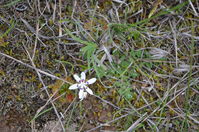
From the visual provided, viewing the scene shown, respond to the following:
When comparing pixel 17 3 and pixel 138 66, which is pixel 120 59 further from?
pixel 17 3

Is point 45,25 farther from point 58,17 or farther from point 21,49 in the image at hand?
point 21,49

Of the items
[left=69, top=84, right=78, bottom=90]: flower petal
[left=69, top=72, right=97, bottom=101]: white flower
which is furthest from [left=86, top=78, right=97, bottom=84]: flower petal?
[left=69, top=84, right=78, bottom=90]: flower petal

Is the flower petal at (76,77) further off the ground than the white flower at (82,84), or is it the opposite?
the flower petal at (76,77)

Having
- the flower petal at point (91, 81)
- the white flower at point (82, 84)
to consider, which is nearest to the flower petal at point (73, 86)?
the white flower at point (82, 84)

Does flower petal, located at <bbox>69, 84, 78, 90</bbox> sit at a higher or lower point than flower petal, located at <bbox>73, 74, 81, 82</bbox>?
lower

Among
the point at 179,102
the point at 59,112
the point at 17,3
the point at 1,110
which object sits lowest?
the point at 179,102

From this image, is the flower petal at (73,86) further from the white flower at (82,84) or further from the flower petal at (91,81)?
the flower petal at (91,81)

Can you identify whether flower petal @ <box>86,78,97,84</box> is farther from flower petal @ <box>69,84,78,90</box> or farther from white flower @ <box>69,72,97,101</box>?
flower petal @ <box>69,84,78,90</box>

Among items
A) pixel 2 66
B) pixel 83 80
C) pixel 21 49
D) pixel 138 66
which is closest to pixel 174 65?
pixel 138 66

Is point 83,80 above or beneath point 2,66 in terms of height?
beneath
